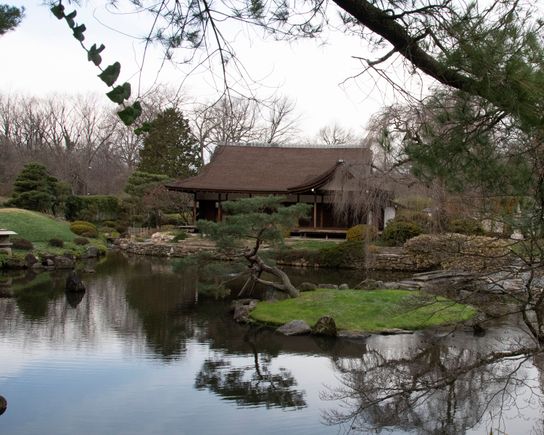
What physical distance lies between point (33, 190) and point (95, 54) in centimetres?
2338

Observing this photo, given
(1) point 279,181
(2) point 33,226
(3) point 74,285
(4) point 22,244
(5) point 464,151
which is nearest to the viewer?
(5) point 464,151

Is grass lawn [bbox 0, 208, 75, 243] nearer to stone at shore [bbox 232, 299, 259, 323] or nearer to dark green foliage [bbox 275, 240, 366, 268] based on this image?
dark green foliage [bbox 275, 240, 366, 268]

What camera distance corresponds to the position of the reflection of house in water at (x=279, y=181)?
1994cm

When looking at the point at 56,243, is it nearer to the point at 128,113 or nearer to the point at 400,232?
the point at 400,232

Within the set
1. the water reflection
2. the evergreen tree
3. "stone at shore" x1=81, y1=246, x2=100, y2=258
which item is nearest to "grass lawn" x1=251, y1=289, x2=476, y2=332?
the evergreen tree

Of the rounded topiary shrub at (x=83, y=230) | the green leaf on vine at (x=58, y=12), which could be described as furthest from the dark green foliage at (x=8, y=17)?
the rounded topiary shrub at (x=83, y=230)

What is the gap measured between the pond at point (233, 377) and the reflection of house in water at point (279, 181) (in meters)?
10.3

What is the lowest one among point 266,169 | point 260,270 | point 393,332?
point 393,332

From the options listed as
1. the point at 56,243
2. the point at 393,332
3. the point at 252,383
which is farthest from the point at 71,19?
the point at 56,243

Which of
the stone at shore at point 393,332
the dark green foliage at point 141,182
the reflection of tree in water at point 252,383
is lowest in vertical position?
the reflection of tree in water at point 252,383

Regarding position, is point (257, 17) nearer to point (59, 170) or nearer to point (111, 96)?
point (111, 96)

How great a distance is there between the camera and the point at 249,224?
9703 millimetres

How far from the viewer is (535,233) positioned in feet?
10.6

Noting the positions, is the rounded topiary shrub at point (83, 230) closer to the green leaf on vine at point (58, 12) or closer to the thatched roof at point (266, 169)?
the thatched roof at point (266, 169)
